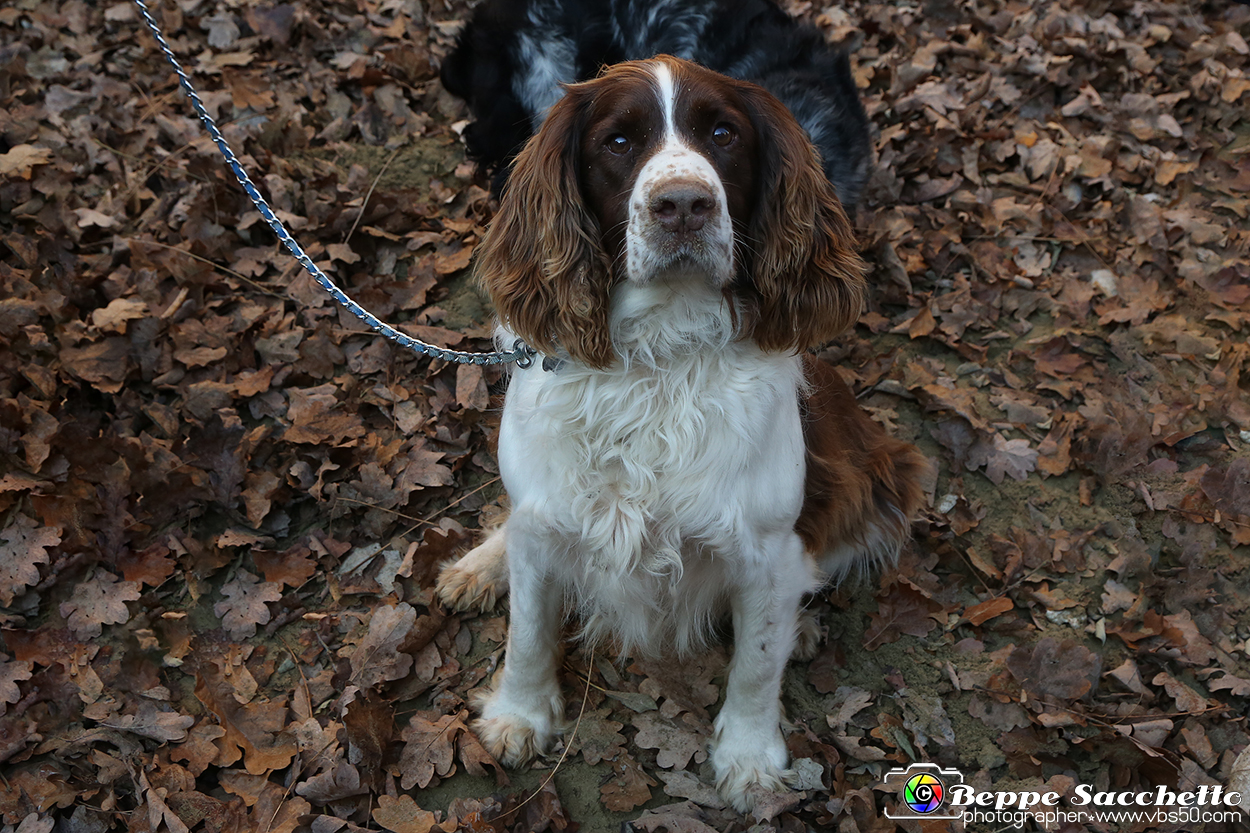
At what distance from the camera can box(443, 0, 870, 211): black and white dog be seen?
4.35 meters

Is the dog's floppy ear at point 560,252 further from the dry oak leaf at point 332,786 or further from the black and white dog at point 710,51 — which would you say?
the black and white dog at point 710,51

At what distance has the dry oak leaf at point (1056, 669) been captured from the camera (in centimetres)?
329

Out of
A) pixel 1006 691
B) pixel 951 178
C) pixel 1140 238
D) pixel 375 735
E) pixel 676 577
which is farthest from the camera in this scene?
pixel 951 178

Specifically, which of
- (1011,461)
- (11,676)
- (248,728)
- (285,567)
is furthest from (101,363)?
(1011,461)

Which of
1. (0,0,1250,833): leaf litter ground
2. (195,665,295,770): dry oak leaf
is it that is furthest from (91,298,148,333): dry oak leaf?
(195,665,295,770): dry oak leaf

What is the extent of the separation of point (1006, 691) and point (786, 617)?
96 cm

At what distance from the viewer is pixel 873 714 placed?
3338mm

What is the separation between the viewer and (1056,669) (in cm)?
333

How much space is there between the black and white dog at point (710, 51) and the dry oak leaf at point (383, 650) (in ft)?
7.57

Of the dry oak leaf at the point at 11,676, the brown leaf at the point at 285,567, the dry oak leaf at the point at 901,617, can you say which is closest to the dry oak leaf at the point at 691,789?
the dry oak leaf at the point at 901,617

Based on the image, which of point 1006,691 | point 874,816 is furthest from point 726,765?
point 1006,691

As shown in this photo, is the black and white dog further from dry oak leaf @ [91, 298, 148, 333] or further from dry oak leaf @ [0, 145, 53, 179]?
dry oak leaf @ [0, 145, 53, 179]

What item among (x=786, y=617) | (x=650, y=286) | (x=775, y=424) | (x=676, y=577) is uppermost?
(x=650, y=286)

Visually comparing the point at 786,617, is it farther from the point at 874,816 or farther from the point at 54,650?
the point at 54,650
